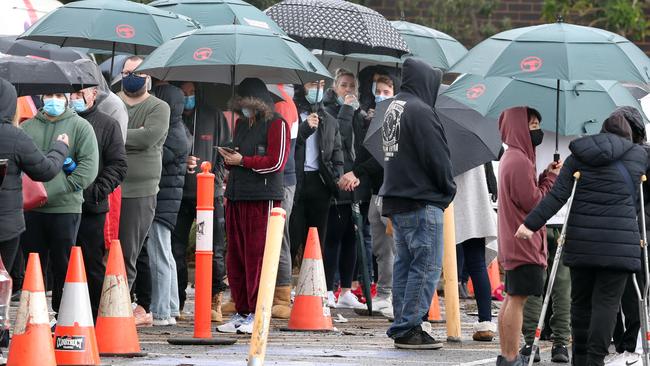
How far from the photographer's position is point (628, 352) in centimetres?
1180

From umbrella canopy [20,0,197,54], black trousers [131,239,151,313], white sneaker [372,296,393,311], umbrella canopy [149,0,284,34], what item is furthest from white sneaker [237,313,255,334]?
umbrella canopy [149,0,284,34]

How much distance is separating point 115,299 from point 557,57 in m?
3.44

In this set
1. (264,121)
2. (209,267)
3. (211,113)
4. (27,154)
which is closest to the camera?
(27,154)

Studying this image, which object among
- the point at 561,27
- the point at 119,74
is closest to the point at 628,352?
the point at 561,27

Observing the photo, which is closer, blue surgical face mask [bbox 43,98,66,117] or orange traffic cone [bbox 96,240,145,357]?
orange traffic cone [bbox 96,240,145,357]

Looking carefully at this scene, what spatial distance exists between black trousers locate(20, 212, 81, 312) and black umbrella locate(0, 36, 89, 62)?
317cm

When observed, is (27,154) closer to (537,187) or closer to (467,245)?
(537,187)

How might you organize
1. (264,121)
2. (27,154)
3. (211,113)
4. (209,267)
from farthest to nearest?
1. (211,113)
2. (264,121)
3. (209,267)
4. (27,154)

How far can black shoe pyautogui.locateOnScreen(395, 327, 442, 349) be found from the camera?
11789mm

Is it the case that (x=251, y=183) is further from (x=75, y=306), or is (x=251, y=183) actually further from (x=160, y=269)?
(x=75, y=306)

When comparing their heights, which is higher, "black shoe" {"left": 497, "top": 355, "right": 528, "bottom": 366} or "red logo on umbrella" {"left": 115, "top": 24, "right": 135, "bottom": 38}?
"red logo on umbrella" {"left": 115, "top": 24, "right": 135, "bottom": 38}

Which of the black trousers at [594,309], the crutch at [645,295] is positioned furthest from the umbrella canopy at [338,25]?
the black trousers at [594,309]

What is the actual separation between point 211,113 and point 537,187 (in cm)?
396

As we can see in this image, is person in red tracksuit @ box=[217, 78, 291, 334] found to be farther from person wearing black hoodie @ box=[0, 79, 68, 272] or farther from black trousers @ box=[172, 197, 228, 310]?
person wearing black hoodie @ box=[0, 79, 68, 272]
